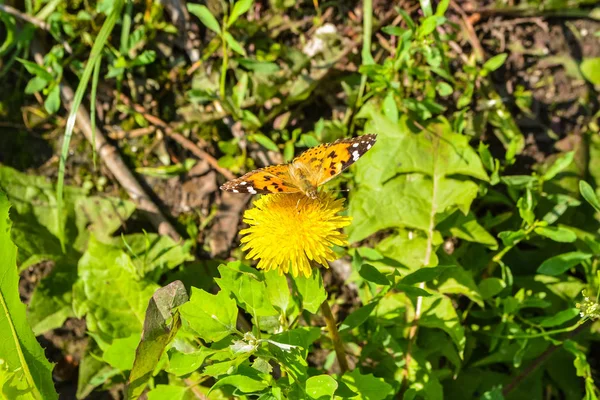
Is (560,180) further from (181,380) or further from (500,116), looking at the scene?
(181,380)

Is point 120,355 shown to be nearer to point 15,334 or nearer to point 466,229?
point 15,334

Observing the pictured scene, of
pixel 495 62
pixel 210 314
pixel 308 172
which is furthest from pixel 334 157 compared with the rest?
pixel 495 62

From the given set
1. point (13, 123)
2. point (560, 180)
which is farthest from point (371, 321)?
point (13, 123)

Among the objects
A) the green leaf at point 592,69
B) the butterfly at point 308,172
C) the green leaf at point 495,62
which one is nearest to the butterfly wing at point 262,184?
the butterfly at point 308,172

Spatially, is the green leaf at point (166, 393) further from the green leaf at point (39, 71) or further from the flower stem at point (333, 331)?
the green leaf at point (39, 71)

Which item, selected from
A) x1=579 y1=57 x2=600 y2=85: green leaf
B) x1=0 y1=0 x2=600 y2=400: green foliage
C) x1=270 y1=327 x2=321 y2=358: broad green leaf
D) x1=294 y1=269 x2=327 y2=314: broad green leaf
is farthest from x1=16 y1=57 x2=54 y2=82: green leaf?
x1=579 y1=57 x2=600 y2=85: green leaf

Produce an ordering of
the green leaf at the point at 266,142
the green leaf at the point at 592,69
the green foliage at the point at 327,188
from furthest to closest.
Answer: the green leaf at the point at 592,69
the green leaf at the point at 266,142
the green foliage at the point at 327,188
